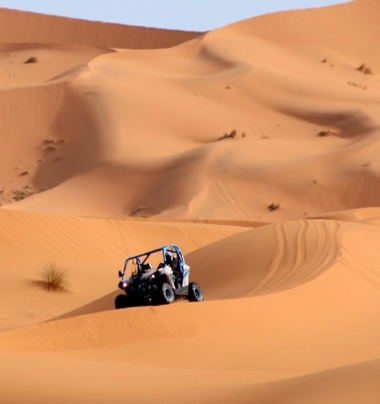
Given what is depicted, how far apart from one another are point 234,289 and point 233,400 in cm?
692

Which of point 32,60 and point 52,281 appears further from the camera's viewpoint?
point 32,60

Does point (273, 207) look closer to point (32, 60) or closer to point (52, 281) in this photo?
point (52, 281)

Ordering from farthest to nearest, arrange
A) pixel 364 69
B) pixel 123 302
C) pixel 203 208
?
pixel 364 69, pixel 203 208, pixel 123 302

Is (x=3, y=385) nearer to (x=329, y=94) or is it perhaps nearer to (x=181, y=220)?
(x=181, y=220)

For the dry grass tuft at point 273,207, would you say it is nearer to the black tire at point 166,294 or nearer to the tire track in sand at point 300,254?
the tire track in sand at point 300,254

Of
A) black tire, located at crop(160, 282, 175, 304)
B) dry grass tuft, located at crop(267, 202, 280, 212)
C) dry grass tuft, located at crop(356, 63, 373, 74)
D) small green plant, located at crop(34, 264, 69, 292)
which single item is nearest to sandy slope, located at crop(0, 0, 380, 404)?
dry grass tuft, located at crop(267, 202, 280, 212)

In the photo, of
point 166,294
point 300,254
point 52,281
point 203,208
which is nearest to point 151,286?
point 166,294

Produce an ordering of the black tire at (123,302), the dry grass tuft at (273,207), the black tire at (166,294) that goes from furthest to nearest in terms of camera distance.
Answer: the dry grass tuft at (273,207) < the black tire at (123,302) < the black tire at (166,294)

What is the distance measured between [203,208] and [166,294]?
16962 millimetres

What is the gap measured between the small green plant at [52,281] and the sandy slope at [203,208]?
186 millimetres

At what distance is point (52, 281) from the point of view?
59.7 ft

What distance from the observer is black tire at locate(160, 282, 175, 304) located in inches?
478

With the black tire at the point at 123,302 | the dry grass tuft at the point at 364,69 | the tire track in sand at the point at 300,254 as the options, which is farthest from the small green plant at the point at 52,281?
the dry grass tuft at the point at 364,69

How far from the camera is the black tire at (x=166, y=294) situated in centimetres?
1215
